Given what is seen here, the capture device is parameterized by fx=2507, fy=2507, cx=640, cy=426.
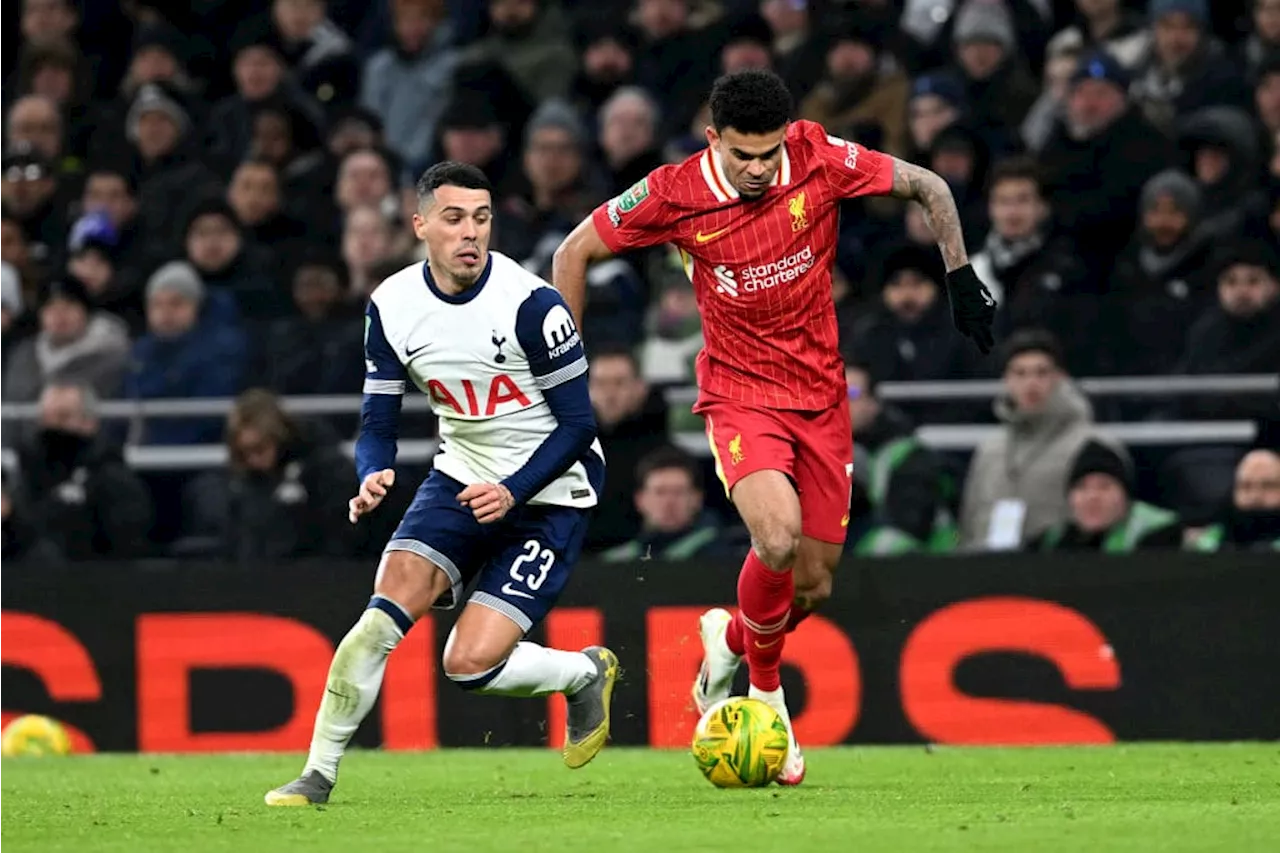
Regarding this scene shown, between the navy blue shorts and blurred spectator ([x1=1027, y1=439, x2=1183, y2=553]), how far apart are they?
3979mm

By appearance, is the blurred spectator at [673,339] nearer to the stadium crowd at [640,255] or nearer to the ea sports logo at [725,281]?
the stadium crowd at [640,255]

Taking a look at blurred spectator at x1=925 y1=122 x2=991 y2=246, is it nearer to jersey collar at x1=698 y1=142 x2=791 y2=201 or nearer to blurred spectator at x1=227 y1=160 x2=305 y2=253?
blurred spectator at x1=227 y1=160 x2=305 y2=253

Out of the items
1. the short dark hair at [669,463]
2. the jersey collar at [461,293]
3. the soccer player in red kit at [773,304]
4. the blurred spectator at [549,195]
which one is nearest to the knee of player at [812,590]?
the soccer player in red kit at [773,304]

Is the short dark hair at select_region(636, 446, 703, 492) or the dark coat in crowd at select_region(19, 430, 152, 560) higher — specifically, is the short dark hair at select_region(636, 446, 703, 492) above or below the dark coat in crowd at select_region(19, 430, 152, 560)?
above

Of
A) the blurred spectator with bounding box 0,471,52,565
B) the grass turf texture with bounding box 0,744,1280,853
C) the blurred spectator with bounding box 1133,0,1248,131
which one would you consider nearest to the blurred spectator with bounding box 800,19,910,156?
the blurred spectator with bounding box 1133,0,1248,131

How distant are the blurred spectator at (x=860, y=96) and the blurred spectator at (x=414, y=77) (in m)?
3.03

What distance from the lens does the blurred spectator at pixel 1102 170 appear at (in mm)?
14477

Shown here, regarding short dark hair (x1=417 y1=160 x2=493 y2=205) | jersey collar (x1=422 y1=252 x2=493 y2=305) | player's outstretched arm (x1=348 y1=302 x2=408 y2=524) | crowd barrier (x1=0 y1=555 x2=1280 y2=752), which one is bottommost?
crowd barrier (x1=0 y1=555 x2=1280 y2=752)

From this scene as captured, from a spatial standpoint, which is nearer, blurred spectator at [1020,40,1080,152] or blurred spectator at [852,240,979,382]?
blurred spectator at [852,240,979,382]

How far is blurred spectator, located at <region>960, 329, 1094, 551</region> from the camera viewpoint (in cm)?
1304

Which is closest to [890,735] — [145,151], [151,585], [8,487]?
[151,585]

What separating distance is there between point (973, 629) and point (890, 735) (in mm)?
679

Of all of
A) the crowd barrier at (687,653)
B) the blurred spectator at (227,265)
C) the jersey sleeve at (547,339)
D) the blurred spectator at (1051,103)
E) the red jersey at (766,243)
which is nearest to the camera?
the jersey sleeve at (547,339)

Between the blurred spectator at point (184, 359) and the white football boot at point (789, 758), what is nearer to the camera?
the white football boot at point (789, 758)
